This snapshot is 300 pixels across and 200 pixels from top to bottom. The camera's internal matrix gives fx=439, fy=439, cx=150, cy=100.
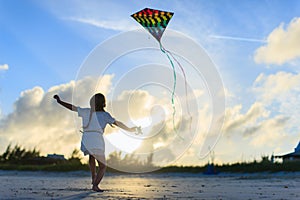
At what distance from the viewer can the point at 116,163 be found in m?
20.1

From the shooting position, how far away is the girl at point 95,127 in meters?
7.23

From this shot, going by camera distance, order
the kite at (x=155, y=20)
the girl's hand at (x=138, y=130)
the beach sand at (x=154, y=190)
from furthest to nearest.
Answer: the kite at (x=155, y=20) → the girl's hand at (x=138, y=130) → the beach sand at (x=154, y=190)

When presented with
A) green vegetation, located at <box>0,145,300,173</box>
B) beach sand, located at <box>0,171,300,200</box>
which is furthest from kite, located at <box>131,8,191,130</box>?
green vegetation, located at <box>0,145,300,173</box>

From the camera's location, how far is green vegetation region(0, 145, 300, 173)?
1706 cm

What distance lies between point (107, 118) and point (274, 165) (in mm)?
11127

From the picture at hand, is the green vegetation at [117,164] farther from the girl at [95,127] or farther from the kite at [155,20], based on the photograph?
the girl at [95,127]

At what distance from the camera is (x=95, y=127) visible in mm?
7262

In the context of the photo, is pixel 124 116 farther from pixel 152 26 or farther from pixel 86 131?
pixel 152 26

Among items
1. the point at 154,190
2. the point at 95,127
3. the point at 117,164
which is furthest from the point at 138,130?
the point at 117,164

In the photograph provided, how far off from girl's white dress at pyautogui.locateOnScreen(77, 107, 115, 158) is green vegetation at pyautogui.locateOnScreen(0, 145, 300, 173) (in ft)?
34.8

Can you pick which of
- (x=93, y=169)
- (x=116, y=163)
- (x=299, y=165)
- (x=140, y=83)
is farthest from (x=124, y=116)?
(x=116, y=163)

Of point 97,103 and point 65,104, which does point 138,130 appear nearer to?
point 97,103

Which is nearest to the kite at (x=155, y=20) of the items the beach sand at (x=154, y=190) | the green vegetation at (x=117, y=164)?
the beach sand at (x=154, y=190)

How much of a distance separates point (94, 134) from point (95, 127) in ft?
0.38
